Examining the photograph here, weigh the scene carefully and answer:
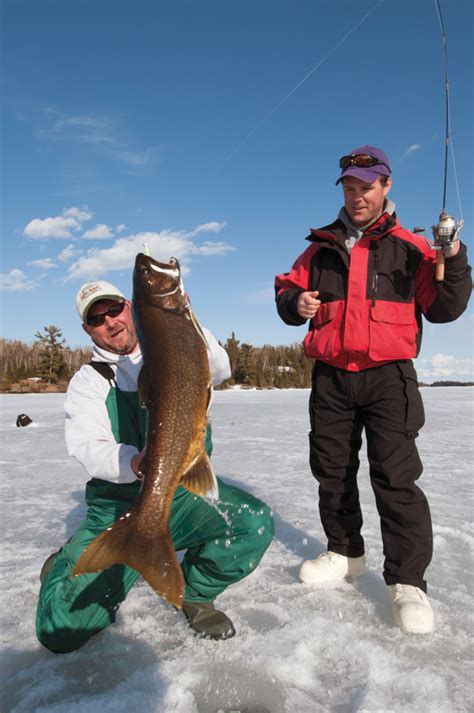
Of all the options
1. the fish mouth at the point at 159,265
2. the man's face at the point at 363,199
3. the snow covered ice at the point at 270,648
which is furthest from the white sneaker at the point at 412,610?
the man's face at the point at 363,199

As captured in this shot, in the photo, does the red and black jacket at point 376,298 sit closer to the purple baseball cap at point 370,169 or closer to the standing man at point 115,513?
the purple baseball cap at point 370,169

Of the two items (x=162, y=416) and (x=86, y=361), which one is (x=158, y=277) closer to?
(x=162, y=416)

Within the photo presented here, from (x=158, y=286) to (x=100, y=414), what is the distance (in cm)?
104

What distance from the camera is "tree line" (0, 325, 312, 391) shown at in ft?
110

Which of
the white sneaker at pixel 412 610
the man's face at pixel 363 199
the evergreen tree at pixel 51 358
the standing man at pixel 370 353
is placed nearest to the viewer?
the white sneaker at pixel 412 610

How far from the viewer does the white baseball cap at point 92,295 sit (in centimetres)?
281

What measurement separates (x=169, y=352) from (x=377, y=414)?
1555 mm

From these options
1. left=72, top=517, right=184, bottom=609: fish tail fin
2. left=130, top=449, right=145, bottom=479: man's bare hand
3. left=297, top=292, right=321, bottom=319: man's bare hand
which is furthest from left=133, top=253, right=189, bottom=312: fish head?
left=297, top=292, right=321, bottom=319: man's bare hand

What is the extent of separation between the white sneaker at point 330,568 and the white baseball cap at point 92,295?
6.53 ft

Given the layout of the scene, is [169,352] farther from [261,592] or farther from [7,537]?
[7,537]

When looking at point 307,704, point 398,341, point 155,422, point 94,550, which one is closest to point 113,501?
point 94,550

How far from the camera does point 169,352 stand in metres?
2.09

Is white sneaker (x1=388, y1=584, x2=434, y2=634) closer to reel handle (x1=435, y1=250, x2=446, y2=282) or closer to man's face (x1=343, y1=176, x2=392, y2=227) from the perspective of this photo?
reel handle (x1=435, y1=250, x2=446, y2=282)

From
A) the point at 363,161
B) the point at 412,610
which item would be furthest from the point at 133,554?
the point at 363,161
